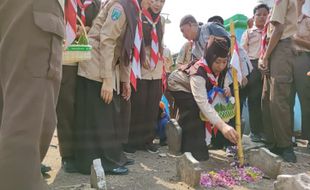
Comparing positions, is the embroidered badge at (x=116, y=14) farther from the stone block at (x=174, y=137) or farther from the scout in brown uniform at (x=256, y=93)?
the scout in brown uniform at (x=256, y=93)

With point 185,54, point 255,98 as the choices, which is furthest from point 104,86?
point 185,54

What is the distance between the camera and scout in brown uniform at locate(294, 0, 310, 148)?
14.6ft

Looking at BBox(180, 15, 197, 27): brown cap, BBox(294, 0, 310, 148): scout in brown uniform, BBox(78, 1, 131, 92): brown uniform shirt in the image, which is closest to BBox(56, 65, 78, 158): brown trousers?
BBox(78, 1, 131, 92): brown uniform shirt

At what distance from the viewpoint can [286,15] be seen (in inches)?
170

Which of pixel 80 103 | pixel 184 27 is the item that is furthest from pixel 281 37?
pixel 80 103

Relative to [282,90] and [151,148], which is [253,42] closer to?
[282,90]

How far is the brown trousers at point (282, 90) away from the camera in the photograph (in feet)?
13.9

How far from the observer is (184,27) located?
6.00 meters

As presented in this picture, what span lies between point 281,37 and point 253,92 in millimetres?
1184

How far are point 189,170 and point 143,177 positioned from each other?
20.9 inches

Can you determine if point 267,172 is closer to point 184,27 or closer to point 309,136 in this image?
point 309,136

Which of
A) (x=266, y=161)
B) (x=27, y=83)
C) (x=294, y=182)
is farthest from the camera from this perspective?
(x=266, y=161)

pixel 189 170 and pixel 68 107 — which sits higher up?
pixel 68 107

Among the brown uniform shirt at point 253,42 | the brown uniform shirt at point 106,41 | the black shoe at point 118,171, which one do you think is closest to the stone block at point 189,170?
the black shoe at point 118,171
